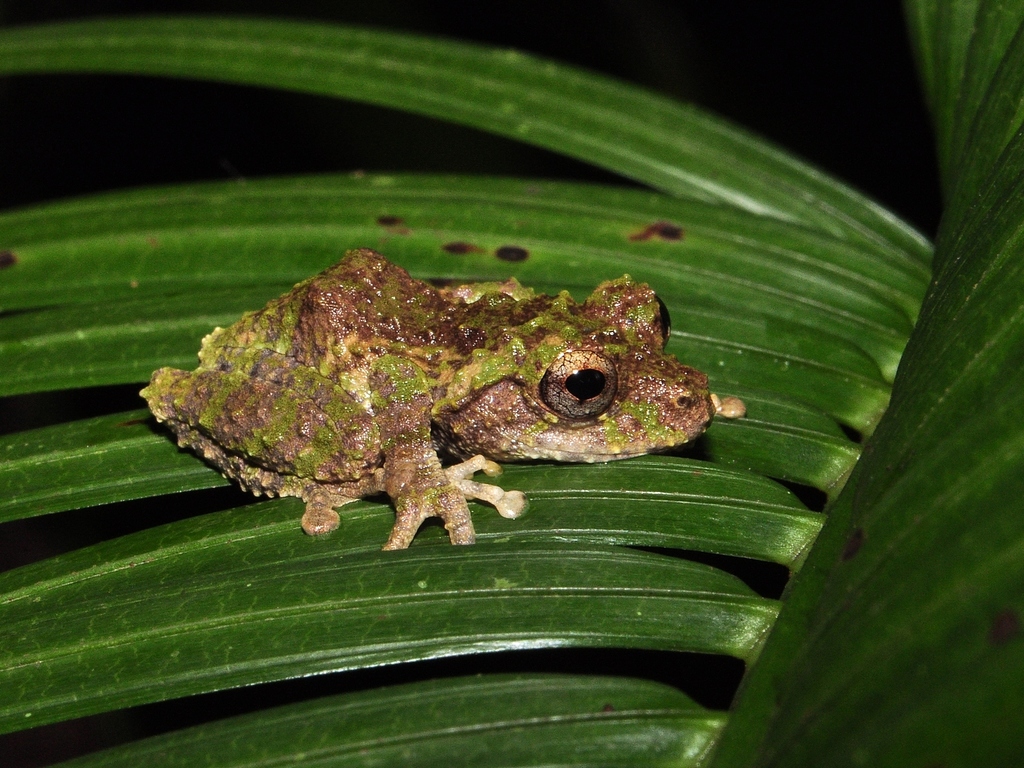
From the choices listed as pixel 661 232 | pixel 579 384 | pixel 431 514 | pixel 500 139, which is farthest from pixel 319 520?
pixel 500 139

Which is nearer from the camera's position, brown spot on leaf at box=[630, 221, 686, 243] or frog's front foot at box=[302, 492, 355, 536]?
frog's front foot at box=[302, 492, 355, 536]

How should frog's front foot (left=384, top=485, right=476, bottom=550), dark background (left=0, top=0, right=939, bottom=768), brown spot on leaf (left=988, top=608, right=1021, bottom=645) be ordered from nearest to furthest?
1. brown spot on leaf (left=988, top=608, right=1021, bottom=645)
2. frog's front foot (left=384, top=485, right=476, bottom=550)
3. dark background (left=0, top=0, right=939, bottom=768)

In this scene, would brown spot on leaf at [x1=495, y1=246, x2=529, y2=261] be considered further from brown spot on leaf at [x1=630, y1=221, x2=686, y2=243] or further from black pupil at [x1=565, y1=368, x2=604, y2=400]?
black pupil at [x1=565, y1=368, x2=604, y2=400]

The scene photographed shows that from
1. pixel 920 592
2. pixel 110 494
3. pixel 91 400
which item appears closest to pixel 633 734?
pixel 920 592

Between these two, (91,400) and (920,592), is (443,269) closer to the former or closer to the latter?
(920,592)

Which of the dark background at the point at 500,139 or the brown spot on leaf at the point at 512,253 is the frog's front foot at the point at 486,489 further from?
the dark background at the point at 500,139

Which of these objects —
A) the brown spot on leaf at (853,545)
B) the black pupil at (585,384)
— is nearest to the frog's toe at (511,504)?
the black pupil at (585,384)

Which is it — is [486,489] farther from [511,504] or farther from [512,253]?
[512,253]

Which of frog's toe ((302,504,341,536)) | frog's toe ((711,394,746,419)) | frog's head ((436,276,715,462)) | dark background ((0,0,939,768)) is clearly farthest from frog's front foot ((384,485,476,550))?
dark background ((0,0,939,768))
